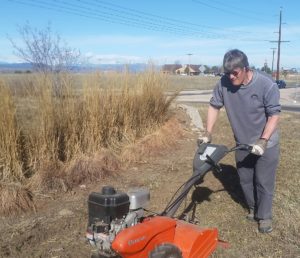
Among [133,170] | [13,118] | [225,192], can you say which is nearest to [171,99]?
[133,170]

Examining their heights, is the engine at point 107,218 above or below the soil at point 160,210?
above

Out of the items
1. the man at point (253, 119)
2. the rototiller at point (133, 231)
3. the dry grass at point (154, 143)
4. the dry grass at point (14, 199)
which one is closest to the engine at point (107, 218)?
the rototiller at point (133, 231)

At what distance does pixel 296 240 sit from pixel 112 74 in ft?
15.1

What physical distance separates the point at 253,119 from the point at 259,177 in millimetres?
614

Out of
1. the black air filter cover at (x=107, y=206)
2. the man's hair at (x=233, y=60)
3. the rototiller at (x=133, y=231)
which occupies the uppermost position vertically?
the man's hair at (x=233, y=60)

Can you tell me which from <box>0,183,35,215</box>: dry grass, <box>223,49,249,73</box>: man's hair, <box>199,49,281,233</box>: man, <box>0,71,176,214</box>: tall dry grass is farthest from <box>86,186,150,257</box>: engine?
<box>0,71,176,214</box>: tall dry grass

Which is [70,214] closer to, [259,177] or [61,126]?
[61,126]

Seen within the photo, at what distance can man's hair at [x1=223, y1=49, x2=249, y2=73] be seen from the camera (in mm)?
4098

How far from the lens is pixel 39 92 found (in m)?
5.84

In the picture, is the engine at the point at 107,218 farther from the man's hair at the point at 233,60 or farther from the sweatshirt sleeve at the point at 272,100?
the sweatshirt sleeve at the point at 272,100

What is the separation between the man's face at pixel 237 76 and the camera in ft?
13.7

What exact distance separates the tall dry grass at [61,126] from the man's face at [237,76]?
2593mm

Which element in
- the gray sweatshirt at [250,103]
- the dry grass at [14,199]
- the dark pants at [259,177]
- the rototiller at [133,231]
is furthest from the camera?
the dry grass at [14,199]

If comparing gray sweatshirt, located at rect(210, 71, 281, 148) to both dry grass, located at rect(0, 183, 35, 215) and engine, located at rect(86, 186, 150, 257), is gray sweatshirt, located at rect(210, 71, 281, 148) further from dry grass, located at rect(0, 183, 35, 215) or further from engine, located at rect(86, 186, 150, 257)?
dry grass, located at rect(0, 183, 35, 215)
